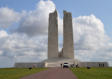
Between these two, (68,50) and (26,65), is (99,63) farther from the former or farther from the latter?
(26,65)

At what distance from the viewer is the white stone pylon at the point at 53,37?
224 feet

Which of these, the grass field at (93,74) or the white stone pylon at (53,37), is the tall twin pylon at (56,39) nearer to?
the white stone pylon at (53,37)

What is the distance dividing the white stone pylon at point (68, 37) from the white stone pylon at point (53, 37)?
3374 mm

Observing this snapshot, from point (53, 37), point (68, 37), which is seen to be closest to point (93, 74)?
point (53, 37)

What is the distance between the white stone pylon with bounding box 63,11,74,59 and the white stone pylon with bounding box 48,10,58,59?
3374mm

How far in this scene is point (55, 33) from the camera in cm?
6900

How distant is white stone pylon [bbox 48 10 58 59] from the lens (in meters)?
68.4

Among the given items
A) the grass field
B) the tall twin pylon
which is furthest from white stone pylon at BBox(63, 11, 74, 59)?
the grass field

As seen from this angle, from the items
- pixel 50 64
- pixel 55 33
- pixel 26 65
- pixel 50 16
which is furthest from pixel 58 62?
pixel 50 16

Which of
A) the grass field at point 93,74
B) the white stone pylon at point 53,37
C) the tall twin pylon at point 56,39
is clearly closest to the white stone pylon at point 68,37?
the tall twin pylon at point 56,39

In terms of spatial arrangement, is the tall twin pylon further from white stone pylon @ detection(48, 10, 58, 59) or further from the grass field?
the grass field

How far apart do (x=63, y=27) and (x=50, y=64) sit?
20.1 metres

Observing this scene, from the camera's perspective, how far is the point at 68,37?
69000 mm

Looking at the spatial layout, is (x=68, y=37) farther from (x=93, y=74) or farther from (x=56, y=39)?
(x=93, y=74)
